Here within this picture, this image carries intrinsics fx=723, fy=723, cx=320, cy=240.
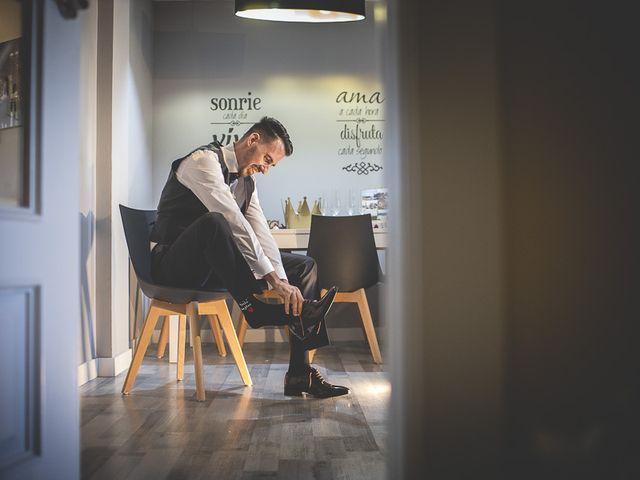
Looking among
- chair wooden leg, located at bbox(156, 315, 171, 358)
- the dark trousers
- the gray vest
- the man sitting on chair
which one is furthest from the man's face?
chair wooden leg, located at bbox(156, 315, 171, 358)

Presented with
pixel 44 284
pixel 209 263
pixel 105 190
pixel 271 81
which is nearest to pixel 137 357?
pixel 209 263

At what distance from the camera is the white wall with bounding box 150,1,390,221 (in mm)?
5262

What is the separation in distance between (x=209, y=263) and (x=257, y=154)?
63cm

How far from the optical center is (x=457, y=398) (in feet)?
3.97

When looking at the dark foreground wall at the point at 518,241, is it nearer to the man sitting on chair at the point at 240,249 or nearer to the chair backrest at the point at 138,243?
the man sitting on chair at the point at 240,249

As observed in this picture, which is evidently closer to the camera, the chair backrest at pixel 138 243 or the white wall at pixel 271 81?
the chair backrest at pixel 138 243

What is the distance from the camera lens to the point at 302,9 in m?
3.58

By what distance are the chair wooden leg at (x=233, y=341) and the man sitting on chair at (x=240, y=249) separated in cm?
15

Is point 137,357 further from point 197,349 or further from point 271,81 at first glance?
point 271,81

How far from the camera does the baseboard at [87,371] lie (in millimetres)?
3320

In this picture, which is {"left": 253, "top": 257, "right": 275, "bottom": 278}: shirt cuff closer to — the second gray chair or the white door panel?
the second gray chair

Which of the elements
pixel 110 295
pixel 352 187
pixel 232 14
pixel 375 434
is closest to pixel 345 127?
pixel 352 187

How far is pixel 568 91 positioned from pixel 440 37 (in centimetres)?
24

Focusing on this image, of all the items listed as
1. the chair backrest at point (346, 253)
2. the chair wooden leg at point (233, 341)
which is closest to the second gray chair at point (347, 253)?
the chair backrest at point (346, 253)
